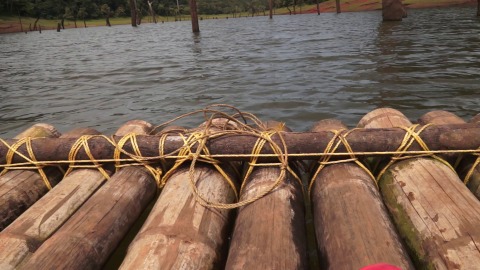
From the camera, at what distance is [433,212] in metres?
2.63

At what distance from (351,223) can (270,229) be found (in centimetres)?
53

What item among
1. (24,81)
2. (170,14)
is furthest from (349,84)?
(170,14)

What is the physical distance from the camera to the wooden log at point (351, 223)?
2.24 m

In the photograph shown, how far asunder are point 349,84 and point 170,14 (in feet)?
335

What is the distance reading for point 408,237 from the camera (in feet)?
8.72

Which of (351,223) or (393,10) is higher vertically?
(393,10)

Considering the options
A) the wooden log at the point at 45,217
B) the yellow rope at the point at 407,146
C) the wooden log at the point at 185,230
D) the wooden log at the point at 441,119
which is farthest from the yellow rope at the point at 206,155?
the wooden log at the point at 441,119

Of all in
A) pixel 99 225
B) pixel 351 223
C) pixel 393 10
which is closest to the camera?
pixel 351 223

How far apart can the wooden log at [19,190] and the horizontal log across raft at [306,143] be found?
0.22m

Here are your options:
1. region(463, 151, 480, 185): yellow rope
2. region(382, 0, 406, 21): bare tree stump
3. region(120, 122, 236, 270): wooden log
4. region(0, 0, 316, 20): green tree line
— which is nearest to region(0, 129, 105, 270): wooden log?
region(120, 122, 236, 270): wooden log

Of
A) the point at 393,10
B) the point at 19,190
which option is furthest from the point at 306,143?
the point at 393,10

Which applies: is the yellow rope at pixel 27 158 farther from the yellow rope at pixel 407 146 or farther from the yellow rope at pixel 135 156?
the yellow rope at pixel 407 146

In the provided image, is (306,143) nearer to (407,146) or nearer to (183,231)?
(407,146)

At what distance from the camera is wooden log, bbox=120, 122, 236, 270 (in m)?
2.32
